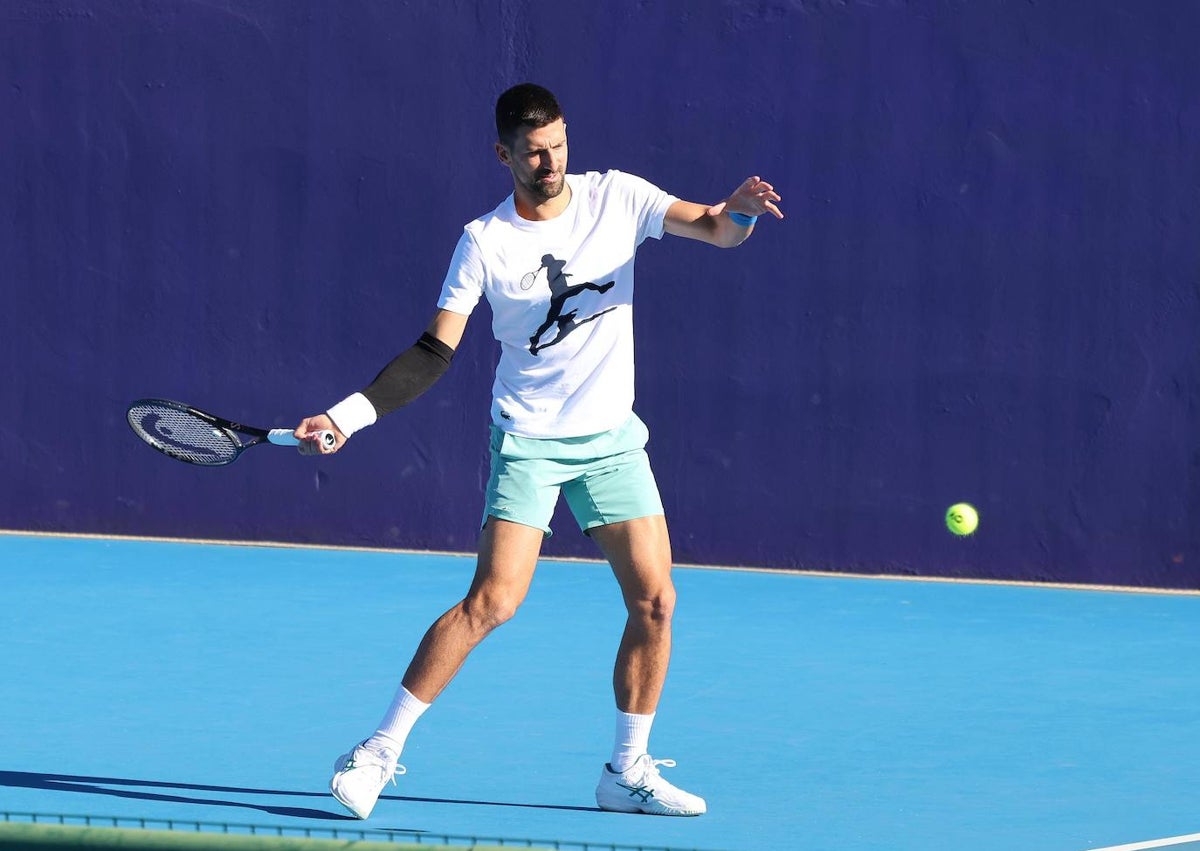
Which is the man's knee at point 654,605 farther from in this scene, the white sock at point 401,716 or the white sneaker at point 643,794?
the white sock at point 401,716

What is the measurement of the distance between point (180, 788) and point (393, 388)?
1188mm

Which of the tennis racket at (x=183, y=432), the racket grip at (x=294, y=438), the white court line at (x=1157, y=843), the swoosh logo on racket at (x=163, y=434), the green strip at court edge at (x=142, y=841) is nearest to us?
the green strip at court edge at (x=142, y=841)

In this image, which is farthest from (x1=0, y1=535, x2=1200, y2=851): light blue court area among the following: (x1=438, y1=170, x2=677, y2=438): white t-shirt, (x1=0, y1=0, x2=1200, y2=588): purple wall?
(x1=438, y1=170, x2=677, y2=438): white t-shirt

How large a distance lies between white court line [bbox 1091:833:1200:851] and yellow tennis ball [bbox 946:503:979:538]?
3658 mm

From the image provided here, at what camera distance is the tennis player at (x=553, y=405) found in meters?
4.86

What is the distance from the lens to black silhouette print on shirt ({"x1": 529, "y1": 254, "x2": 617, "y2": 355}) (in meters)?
4.93

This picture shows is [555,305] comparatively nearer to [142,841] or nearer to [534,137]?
[534,137]

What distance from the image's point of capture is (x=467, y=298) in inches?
195

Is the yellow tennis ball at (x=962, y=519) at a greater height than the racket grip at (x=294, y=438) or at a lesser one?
greater

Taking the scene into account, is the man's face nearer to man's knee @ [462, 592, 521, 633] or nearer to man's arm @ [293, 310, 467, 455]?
man's arm @ [293, 310, 467, 455]

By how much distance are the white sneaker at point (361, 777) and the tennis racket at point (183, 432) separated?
89 cm

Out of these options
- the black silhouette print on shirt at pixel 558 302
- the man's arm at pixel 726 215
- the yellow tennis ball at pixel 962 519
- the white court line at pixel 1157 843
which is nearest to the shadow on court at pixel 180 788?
the black silhouette print on shirt at pixel 558 302

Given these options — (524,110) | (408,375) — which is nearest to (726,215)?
(524,110)

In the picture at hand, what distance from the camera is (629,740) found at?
4.98 metres
